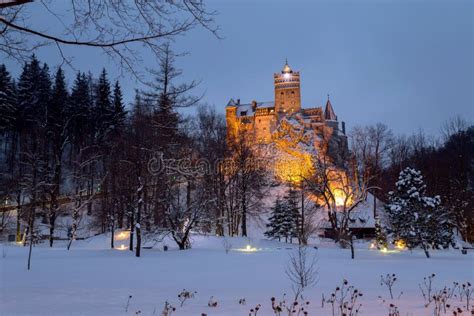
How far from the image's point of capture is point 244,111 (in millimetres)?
82750

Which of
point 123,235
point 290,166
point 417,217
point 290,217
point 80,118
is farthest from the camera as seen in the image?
point 290,166

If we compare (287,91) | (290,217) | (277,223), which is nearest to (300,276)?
(290,217)

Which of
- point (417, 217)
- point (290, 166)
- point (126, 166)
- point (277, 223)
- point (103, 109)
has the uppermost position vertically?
point (103, 109)

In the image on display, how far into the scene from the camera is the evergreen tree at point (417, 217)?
2403 cm

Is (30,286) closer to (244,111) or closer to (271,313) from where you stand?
(271,313)

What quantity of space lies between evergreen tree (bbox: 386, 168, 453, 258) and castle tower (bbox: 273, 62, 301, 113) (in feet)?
187

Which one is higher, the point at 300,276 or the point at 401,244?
the point at 300,276

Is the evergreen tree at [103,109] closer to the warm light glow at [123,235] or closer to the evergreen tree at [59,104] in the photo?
the evergreen tree at [59,104]

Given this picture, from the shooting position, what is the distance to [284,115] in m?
74.8

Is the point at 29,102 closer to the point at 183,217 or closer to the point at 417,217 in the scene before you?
the point at 183,217

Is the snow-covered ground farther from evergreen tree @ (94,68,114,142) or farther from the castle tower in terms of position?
the castle tower

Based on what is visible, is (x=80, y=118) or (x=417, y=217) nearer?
(x=417, y=217)

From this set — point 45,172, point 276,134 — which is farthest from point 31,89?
point 276,134

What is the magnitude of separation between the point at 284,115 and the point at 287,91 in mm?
14555
